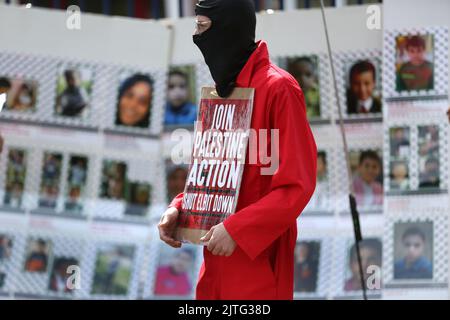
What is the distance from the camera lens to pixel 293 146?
3109 millimetres

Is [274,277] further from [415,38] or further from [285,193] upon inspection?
[415,38]

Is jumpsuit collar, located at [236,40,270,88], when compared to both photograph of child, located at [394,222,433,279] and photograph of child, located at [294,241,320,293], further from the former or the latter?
photograph of child, located at [294,241,320,293]

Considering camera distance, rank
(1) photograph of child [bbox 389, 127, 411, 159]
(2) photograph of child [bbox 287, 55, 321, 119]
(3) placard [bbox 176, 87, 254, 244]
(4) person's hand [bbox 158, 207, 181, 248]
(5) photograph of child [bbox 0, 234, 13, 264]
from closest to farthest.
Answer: (3) placard [bbox 176, 87, 254, 244] → (4) person's hand [bbox 158, 207, 181, 248] → (1) photograph of child [bbox 389, 127, 411, 159] → (2) photograph of child [bbox 287, 55, 321, 119] → (5) photograph of child [bbox 0, 234, 13, 264]

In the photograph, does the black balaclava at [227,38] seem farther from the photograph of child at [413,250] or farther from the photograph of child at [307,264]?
the photograph of child at [307,264]

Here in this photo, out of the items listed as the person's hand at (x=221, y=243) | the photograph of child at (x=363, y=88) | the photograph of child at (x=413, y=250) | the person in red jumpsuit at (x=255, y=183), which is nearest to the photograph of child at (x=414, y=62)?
the photograph of child at (x=363, y=88)

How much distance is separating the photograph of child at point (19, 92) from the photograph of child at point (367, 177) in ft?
6.06

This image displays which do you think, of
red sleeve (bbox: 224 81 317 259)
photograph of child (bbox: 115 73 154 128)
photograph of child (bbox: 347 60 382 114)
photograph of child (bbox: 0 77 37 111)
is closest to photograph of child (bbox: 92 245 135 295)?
photograph of child (bbox: 115 73 154 128)

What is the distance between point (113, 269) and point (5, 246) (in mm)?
618

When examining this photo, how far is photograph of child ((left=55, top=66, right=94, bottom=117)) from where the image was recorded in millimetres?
6062

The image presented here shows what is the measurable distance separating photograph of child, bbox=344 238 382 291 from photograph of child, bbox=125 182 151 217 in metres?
1.24

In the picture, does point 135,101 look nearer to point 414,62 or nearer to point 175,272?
point 175,272

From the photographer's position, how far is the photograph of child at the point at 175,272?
6.00 m
